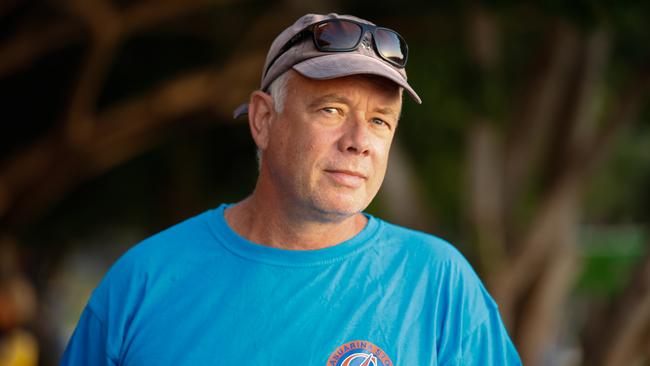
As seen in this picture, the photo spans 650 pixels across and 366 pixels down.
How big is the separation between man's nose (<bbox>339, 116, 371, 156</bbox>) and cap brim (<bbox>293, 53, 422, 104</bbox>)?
131 mm

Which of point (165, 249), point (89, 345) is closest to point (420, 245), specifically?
point (165, 249)

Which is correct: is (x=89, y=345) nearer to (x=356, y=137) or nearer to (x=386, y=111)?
(x=356, y=137)

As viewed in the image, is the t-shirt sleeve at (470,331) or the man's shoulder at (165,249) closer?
the t-shirt sleeve at (470,331)

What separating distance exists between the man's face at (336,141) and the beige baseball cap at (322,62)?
0.15 ft

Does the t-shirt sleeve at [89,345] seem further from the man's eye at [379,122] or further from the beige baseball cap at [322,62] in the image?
the man's eye at [379,122]

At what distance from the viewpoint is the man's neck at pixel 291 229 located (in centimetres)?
242

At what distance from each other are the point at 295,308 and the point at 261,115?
0.57 m

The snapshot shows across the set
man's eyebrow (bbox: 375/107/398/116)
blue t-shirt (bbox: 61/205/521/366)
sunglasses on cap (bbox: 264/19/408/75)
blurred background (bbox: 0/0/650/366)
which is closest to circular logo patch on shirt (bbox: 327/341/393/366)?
blue t-shirt (bbox: 61/205/521/366)

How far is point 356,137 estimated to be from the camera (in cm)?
230

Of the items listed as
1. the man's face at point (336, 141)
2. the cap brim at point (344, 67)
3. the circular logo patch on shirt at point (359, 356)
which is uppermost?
the cap brim at point (344, 67)

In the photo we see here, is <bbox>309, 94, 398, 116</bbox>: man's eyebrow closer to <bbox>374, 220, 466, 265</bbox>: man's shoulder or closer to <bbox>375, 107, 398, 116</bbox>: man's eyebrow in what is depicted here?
<bbox>375, 107, 398, 116</bbox>: man's eyebrow

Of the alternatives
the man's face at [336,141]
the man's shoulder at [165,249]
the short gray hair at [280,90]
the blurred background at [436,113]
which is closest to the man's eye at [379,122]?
the man's face at [336,141]

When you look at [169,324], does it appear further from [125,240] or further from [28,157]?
[125,240]

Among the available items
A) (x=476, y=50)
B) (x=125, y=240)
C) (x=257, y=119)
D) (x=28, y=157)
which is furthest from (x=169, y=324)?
(x=125, y=240)
